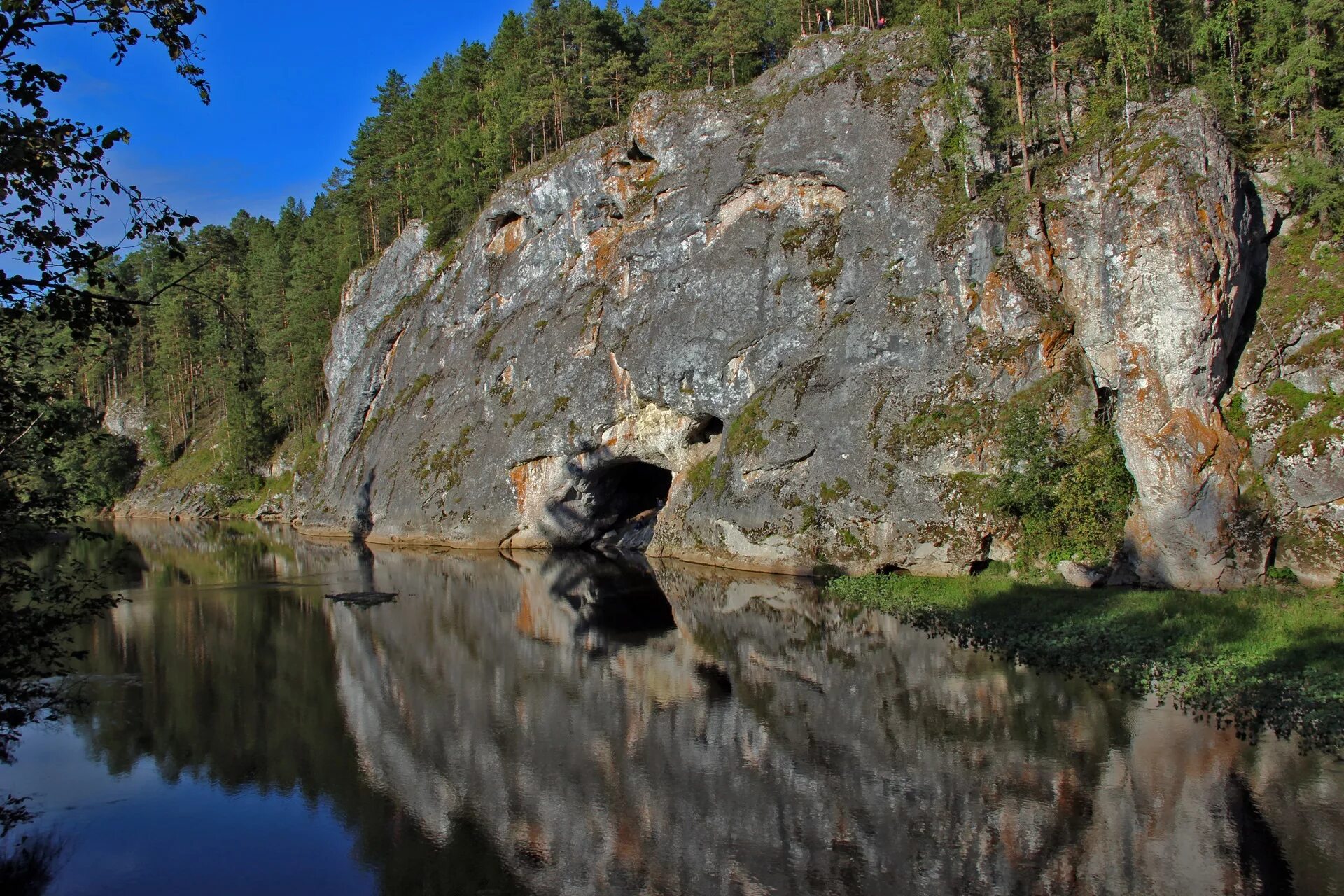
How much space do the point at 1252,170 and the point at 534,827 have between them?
86.9ft

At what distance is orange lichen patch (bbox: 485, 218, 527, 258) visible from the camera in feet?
169

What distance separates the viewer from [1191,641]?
1631 centimetres

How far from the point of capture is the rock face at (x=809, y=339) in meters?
23.1

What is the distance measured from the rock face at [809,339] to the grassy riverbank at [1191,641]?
332 cm

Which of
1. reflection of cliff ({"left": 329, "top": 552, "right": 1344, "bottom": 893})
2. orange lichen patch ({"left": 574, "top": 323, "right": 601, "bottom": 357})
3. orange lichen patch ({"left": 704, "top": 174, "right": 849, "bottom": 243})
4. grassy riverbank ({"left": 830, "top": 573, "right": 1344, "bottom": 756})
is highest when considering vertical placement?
orange lichen patch ({"left": 704, "top": 174, "right": 849, "bottom": 243})

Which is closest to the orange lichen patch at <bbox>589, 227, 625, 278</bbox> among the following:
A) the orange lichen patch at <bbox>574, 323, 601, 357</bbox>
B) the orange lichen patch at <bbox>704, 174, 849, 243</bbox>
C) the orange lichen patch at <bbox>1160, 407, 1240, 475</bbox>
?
the orange lichen patch at <bbox>574, 323, 601, 357</bbox>

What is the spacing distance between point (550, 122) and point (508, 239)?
32.8 ft

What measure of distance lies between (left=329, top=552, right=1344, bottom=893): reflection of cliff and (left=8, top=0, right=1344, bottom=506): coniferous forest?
6808 mm

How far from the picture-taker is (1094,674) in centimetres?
1598

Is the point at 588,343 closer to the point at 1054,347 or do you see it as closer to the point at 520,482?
the point at 520,482

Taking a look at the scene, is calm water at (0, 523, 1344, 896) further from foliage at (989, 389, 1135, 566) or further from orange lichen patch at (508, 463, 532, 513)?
orange lichen patch at (508, 463, 532, 513)

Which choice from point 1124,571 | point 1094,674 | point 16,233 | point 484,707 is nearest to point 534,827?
point 484,707

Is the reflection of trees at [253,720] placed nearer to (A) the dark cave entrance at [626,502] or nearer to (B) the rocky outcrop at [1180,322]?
(A) the dark cave entrance at [626,502]

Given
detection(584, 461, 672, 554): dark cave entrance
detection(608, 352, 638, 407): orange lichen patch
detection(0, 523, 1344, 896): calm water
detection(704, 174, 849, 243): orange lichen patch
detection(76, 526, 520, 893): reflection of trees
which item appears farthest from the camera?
detection(584, 461, 672, 554): dark cave entrance
